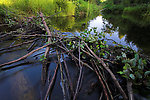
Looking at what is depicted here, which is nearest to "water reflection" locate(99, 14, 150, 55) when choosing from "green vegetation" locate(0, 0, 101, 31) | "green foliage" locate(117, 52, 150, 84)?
"green foliage" locate(117, 52, 150, 84)

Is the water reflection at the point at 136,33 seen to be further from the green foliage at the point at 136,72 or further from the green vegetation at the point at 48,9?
the green vegetation at the point at 48,9

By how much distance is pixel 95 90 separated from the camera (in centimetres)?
125

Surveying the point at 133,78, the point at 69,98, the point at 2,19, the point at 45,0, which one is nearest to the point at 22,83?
the point at 69,98

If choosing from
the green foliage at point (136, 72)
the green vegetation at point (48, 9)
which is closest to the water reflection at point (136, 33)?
the green foliage at point (136, 72)

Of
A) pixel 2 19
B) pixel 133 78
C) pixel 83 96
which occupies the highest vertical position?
pixel 2 19

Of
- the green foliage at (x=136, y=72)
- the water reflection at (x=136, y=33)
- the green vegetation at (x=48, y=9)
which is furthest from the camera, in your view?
the green vegetation at (x=48, y=9)

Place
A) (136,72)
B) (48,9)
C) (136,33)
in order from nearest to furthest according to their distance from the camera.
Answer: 1. (136,72)
2. (136,33)
3. (48,9)

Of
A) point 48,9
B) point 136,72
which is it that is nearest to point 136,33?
point 136,72

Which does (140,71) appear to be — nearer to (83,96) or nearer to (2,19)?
(83,96)

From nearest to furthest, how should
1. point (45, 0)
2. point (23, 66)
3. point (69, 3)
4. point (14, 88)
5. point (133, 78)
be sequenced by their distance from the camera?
point (133, 78) < point (14, 88) < point (23, 66) < point (45, 0) < point (69, 3)

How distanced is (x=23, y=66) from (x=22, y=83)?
1.35 feet

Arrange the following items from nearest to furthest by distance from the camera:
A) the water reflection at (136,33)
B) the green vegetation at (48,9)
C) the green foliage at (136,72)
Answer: the green foliage at (136,72) → the water reflection at (136,33) → the green vegetation at (48,9)

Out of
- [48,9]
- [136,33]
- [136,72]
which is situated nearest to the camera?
[136,72]

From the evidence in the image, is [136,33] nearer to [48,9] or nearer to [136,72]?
[136,72]
